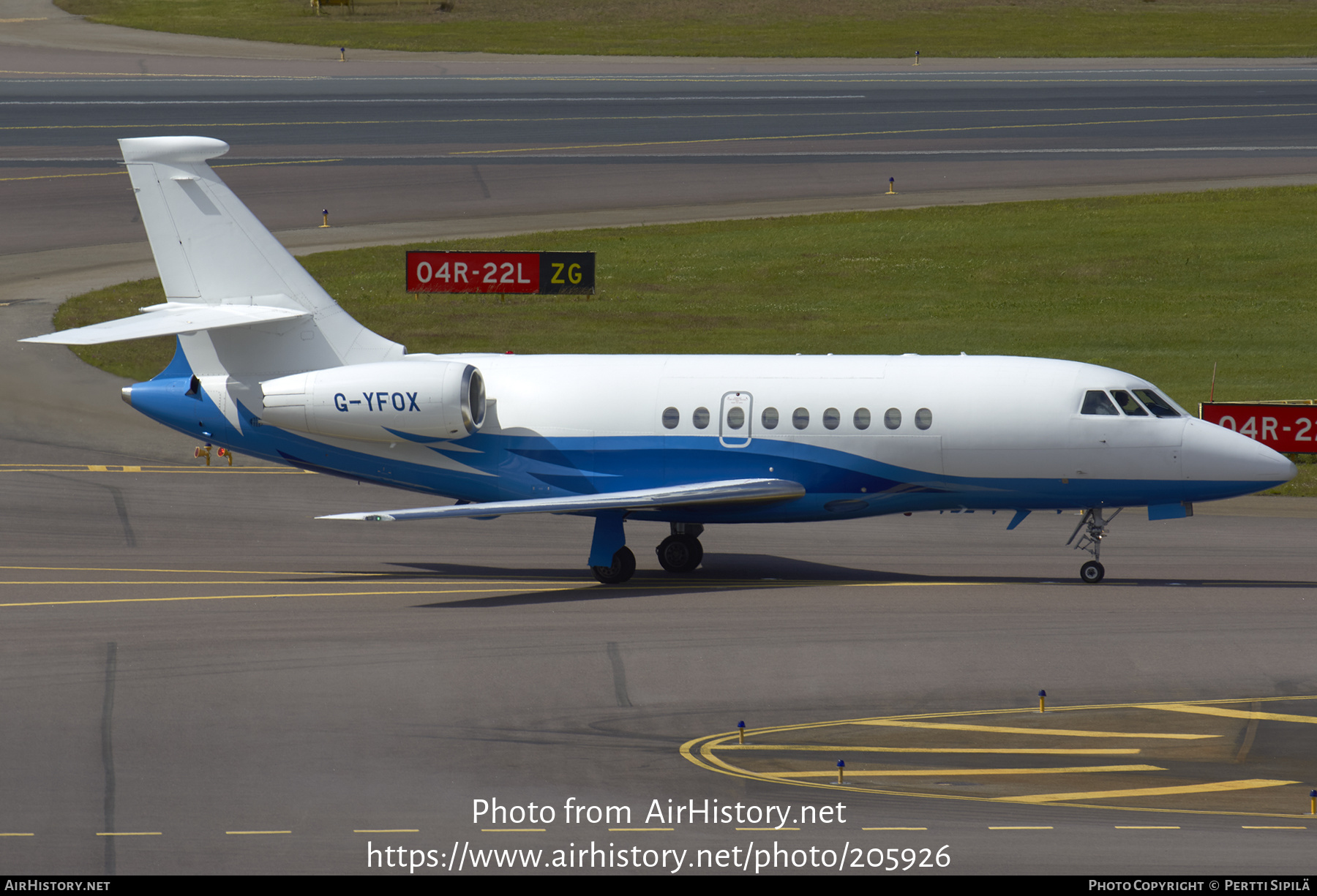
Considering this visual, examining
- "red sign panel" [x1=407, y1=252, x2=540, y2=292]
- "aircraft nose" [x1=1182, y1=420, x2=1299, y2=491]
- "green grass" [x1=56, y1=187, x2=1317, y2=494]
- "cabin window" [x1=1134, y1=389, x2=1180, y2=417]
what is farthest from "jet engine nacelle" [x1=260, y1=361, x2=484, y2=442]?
"red sign panel" [x1=407, y1=252, x2=540, y2=292]

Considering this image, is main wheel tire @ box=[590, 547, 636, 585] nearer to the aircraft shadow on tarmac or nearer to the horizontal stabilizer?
the aircraft shadow on tarmac

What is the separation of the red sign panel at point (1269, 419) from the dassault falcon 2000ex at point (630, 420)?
9395 mm

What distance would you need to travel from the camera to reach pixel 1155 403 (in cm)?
2606

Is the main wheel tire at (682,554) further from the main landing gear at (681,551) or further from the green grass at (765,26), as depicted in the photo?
the green grass at (765,26)

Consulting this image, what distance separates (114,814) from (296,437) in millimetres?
11975

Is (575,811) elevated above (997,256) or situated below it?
below

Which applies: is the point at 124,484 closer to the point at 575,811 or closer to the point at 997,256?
the point at 575,811

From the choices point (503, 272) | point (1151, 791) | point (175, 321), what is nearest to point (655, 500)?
point (175, 321)

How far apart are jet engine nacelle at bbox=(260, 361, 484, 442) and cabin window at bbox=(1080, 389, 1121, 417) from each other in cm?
1010

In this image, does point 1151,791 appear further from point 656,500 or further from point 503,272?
point 503,272

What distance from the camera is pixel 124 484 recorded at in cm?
3316

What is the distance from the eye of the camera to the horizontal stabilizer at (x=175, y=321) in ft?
82.2

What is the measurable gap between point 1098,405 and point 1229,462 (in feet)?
7.33
